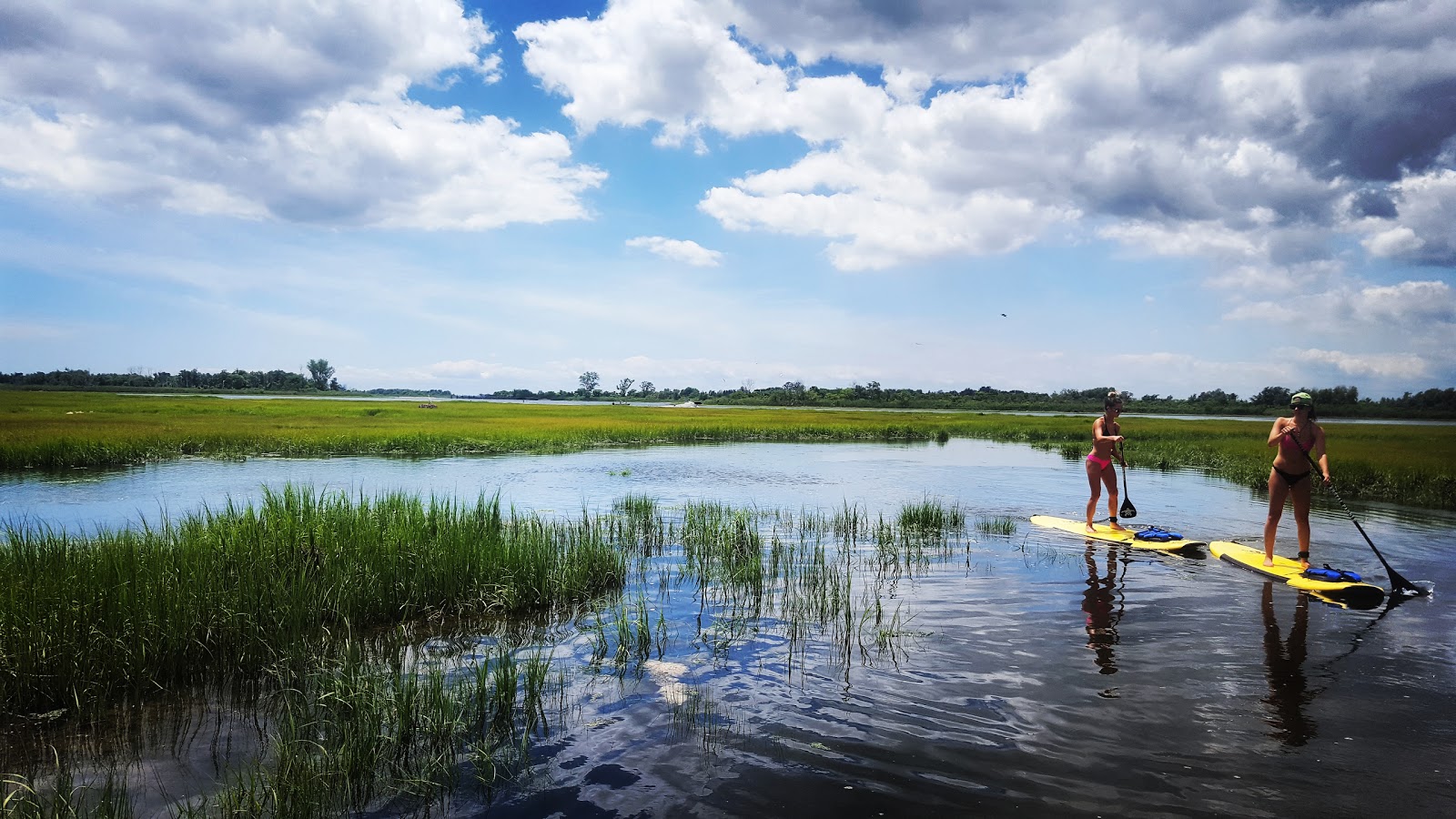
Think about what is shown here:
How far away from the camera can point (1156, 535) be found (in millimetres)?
16047

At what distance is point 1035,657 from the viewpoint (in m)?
8.90

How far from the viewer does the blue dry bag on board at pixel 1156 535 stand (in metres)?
16.0

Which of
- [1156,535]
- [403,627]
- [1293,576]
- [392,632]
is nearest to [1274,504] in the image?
[1293,576]

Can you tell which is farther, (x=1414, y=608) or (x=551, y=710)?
(x=1414, y=608)

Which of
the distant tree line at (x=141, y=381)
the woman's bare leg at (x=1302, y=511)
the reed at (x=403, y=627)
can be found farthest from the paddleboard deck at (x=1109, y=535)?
the distant tree line at (x=141, y=381)

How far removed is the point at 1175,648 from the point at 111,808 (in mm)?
10927

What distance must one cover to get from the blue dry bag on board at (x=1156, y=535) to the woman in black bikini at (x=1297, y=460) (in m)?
2.55

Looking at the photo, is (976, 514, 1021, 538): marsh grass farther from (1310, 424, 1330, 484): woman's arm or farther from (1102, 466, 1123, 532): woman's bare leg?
(1310, 424, 1330, 484): woman's arm

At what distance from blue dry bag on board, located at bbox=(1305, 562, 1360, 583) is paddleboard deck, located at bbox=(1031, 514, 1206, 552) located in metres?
3.11

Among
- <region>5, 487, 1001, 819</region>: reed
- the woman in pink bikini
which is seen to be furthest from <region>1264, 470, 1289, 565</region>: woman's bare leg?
<region>5, 487, 1001, 819</region>: reed

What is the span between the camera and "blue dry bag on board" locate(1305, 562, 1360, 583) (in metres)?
11.9

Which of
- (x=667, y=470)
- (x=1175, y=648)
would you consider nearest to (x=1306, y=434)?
(x=1175, y=648)

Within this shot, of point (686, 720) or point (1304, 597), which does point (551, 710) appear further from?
point (1304, 597)

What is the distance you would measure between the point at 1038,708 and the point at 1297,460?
9.08m
